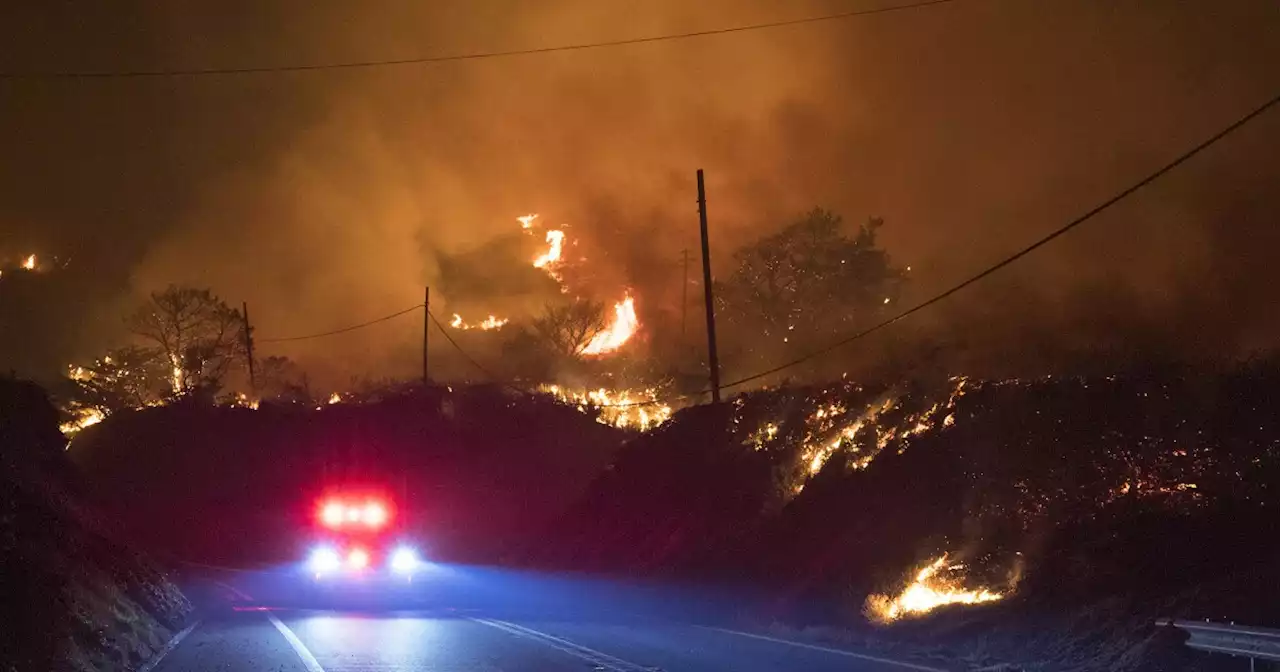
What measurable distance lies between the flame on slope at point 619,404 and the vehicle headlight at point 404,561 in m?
27.3

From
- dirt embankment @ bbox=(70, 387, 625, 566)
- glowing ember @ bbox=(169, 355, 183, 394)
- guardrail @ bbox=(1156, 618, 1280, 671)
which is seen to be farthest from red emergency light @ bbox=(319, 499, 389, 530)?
glowing ember @ bbox=(169, 355, 183, 394)

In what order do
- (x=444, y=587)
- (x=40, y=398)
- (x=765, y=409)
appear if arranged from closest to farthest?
1. (x=444, y=587)
2. (x=40, y=398)
3. (x=765, y=409)

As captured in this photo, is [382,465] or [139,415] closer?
[382,465]

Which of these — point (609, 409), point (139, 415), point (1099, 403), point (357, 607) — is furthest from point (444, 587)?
point (139, 415)

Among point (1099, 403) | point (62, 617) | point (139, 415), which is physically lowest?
point (62, 617)

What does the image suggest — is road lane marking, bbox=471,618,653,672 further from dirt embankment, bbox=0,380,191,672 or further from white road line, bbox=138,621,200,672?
dirt embankment, bbox=0,380,191,672

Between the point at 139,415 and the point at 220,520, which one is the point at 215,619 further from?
the point at 139,415

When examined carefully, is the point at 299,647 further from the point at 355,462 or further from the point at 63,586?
the point at 355,462

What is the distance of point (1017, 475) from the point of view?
19.2 meters

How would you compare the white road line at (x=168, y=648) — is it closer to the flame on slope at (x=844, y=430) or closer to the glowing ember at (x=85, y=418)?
the flame on slope at (x=844, y=430)

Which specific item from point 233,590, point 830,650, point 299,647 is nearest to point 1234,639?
point 830,650

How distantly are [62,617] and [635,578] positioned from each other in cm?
1749

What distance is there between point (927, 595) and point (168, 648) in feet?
39.4

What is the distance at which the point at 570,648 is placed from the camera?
14.1 meters
